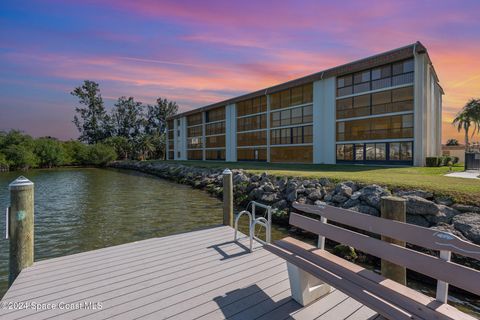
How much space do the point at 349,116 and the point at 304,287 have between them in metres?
27.6

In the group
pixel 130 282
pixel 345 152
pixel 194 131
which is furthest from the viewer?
pixel 194 131

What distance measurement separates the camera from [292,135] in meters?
33.9

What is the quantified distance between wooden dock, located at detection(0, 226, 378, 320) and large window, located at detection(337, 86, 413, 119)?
24.4 m

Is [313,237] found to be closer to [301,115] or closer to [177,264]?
[177,264]

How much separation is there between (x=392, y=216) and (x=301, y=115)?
30.5 m

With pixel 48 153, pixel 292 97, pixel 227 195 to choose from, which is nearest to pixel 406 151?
pixel 292 97

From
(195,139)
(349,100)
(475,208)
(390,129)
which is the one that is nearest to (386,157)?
(390,129)

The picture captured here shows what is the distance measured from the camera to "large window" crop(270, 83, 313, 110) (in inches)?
1266

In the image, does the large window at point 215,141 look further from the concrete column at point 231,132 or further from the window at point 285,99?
the window at point 285,99

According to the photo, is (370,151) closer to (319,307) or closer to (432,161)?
(432,161)

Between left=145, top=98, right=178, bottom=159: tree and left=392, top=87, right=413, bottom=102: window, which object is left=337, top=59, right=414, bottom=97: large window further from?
left=145, top=98, right=178, bottom=159: tree

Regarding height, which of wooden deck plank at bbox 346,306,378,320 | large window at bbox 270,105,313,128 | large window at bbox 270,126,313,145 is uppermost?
large window at bbox 270,105,313,128

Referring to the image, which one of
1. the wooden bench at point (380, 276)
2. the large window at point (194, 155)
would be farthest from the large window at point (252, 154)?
the wooden bench at point (380, 276)

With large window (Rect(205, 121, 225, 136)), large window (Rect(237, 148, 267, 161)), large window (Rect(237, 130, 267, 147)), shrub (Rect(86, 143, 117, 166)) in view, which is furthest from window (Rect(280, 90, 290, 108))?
shrub (Rect(86, 143, 117, 166))
